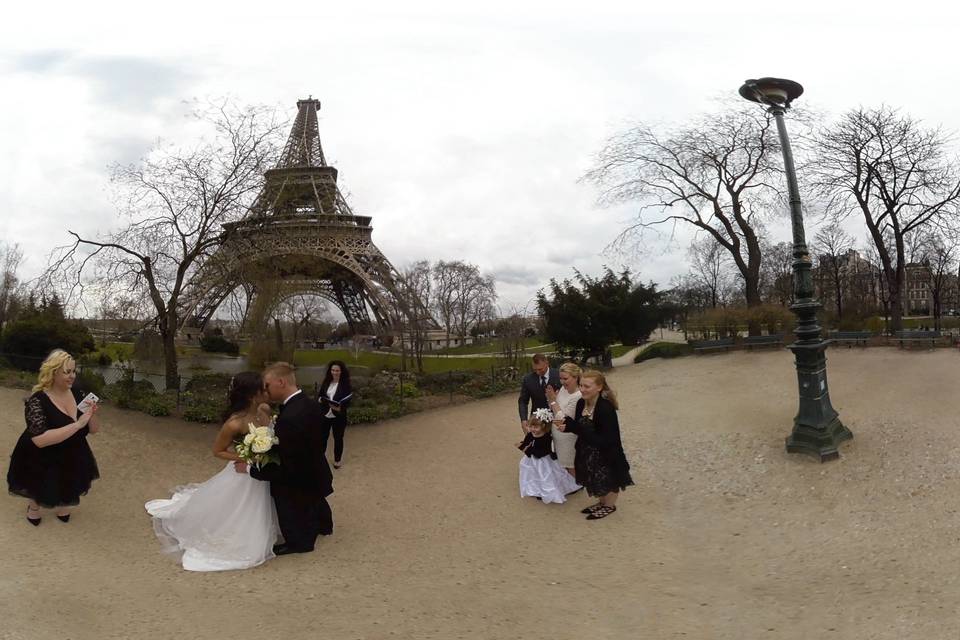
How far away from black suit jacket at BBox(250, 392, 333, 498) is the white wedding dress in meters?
0.20

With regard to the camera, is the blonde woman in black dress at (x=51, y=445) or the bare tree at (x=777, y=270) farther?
the bare tree at (x=777, y=270)

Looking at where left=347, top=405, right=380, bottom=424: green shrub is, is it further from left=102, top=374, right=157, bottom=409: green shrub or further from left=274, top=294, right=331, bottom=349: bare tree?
left=274, top=294, right=331, bottom=349: bare tree

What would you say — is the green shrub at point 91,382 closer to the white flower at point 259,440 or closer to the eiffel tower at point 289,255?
the eiffel tower at point 289,255

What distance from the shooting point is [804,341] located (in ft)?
23.1

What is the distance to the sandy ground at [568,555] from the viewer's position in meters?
3.40

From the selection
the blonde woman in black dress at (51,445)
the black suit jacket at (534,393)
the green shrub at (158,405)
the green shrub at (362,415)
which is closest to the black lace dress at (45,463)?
the blonde woman in black dress at (51,445)

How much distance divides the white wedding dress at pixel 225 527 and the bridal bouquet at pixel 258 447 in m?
0.27

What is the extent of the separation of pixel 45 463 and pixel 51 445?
0.19 m

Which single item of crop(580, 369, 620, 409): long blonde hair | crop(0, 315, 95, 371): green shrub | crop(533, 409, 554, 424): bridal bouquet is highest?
crop(0, 315, 95, 371): green shrub

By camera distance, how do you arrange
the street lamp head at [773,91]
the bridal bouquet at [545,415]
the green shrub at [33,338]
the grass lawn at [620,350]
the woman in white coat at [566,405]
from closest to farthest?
1. the woman in white coat at [566,405]
2. the bridal bouquet at [545,415]
3. the street lamp head at [773,91]
4. the green shrub at [33,338]
5. the grass lawn at [620,350]

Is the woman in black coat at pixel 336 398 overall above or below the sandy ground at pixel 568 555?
above

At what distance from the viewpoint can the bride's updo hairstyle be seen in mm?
4918

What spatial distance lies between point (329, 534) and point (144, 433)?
642 centimetres

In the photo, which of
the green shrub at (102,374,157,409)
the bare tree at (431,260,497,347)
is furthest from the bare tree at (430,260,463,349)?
the green shrub at (102,374,157,409)
